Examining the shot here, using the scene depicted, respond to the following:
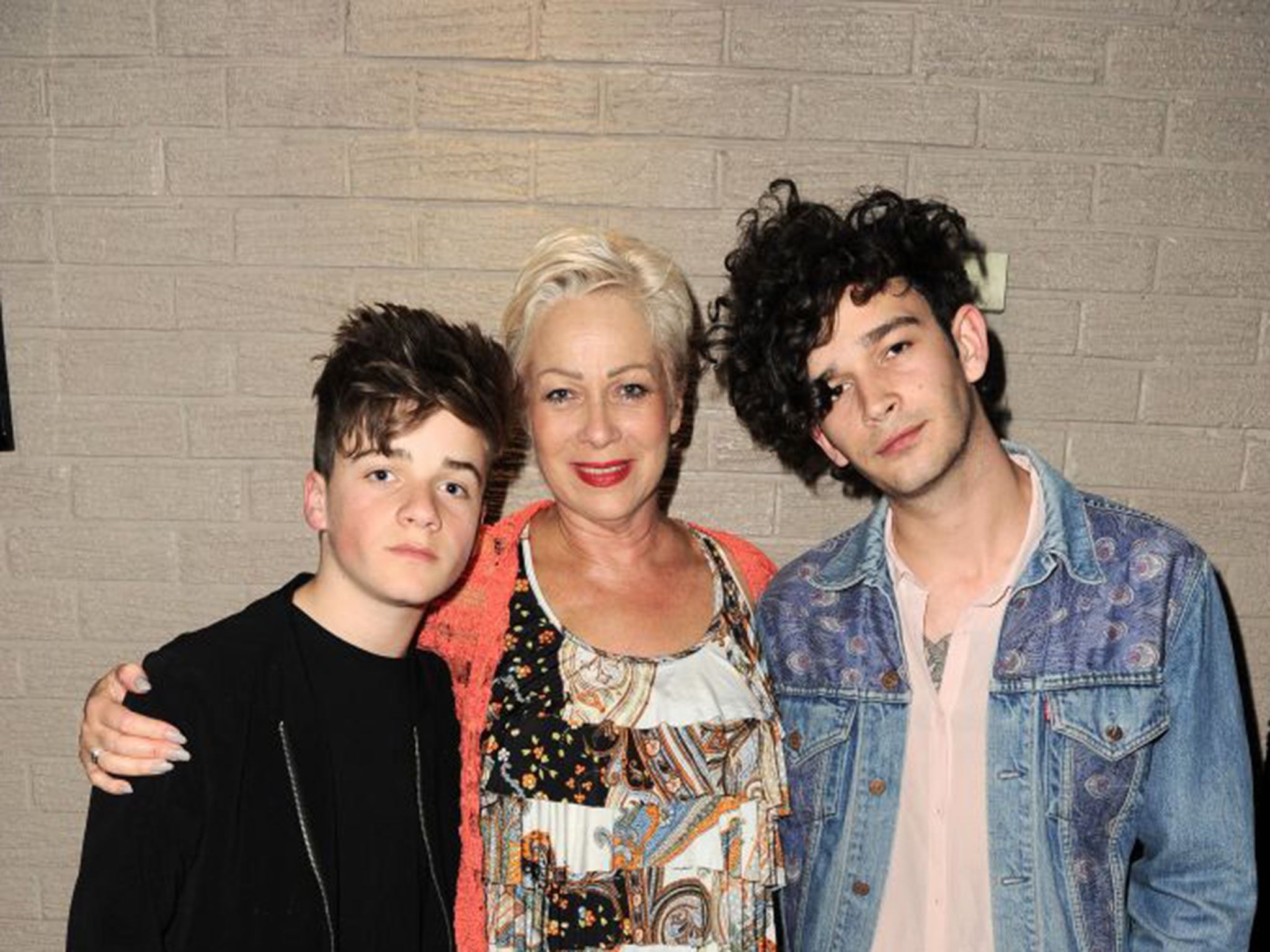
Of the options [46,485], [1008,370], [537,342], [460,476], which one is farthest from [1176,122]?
[46,485]

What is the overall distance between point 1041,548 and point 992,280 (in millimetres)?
789

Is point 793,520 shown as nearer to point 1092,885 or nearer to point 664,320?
point 664,320

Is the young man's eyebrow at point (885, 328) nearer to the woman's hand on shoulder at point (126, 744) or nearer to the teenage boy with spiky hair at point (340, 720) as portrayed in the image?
the teenage boy with spiky hair at point (340, 720)

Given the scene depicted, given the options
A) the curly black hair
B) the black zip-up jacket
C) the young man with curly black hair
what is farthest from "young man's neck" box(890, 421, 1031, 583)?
the black zip-up jacket

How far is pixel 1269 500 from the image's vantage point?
207 centimetres

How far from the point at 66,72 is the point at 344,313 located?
752 millimetres

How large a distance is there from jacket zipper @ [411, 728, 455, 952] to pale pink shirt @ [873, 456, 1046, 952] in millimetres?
678

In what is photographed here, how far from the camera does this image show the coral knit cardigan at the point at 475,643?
1.51m

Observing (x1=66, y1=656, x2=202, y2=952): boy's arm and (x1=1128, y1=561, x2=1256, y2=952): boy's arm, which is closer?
(x1=66, y1=656, x2=202, y2=952): boy's arm

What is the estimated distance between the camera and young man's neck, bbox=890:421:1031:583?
1443 mm

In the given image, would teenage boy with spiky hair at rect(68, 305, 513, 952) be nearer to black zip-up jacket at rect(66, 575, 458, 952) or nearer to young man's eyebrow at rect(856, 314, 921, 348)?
black zip-up jacket at rect(66, 575, 458, 952)

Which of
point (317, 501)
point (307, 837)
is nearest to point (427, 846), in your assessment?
point (307, 837)

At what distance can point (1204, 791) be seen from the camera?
1.34m

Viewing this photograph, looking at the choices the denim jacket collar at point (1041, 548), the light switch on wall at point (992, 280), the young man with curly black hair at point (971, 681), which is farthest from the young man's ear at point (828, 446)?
the light switch on wall at point (992, 280)
